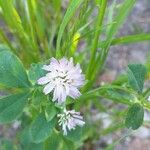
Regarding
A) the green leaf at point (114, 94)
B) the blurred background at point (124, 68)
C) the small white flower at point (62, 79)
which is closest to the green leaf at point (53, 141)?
the green leaf at point (114, 94)

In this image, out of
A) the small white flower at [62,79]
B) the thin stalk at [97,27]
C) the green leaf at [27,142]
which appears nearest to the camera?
the small white flower at [62,79]

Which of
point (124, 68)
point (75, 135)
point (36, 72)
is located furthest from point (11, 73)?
point (124, 68)

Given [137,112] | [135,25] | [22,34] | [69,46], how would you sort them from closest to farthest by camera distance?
[137,112]
[69,46]
[22,34]
[135,25]

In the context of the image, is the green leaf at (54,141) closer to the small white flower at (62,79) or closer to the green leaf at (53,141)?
the green leaf at (53,141)

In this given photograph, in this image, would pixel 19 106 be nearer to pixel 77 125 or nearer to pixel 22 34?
pixel 77 125

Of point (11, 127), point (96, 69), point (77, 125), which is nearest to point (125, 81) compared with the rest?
point (96, 69)

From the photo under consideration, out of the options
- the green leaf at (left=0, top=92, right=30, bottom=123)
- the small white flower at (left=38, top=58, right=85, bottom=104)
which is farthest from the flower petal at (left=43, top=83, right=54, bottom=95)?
the green leaf at (left=0, top=92, right=30, bottom=123)

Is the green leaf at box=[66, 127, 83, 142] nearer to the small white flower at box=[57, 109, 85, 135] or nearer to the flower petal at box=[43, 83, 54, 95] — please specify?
the small white flower at box=[57, 109, 85, 135]

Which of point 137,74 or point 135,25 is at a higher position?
point 135,25
